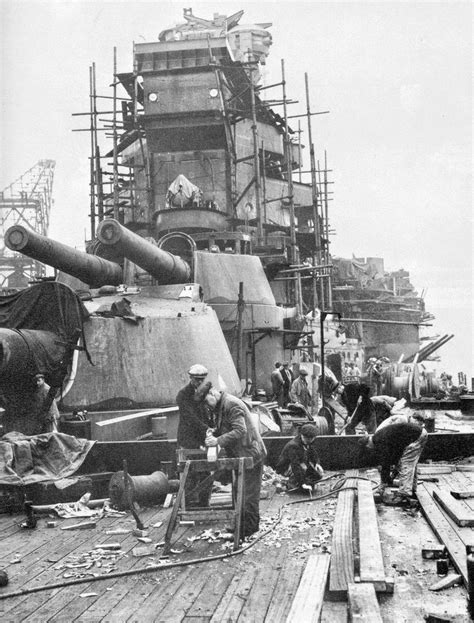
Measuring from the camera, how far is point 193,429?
700 cm

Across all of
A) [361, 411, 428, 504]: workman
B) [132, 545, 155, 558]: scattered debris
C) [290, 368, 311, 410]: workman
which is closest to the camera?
[132, 545, 155, 558]: scattered debris

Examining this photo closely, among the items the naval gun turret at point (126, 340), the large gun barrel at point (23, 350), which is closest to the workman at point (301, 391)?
the naval gun turret at point (126, 340)

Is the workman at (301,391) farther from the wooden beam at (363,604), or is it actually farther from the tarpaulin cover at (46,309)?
the wooden beam at (363,604)

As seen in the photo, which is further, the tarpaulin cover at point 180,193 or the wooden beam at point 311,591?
the tarpaulin cover at point 180,193

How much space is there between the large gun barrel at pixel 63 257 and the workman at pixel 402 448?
4.12m

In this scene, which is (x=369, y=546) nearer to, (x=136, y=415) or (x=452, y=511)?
(x=452, y=511)

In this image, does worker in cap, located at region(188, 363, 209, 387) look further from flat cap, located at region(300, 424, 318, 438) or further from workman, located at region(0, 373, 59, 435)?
workman, located at region(0, 373, 59, 435)

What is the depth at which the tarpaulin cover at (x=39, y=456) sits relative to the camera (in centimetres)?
741

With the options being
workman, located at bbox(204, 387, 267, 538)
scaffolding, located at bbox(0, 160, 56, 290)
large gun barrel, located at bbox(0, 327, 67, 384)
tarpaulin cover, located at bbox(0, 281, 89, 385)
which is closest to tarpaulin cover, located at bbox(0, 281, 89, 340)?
tarpaulin cover, located at bbox(0, 281, 89, 385)

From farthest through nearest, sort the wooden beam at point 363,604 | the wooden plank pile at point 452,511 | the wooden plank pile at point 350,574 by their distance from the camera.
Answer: the wooden plank pile at point 452,511
the wooden plank pile at point 350,574
the wooden beam at point 363,604

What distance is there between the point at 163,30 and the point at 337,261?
52.8 feet

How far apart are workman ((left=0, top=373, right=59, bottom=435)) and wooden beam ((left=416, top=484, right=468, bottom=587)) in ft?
12.8

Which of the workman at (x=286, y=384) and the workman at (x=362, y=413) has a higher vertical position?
the workman at (x=286, y=384)

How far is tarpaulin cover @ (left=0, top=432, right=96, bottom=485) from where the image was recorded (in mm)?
7414
